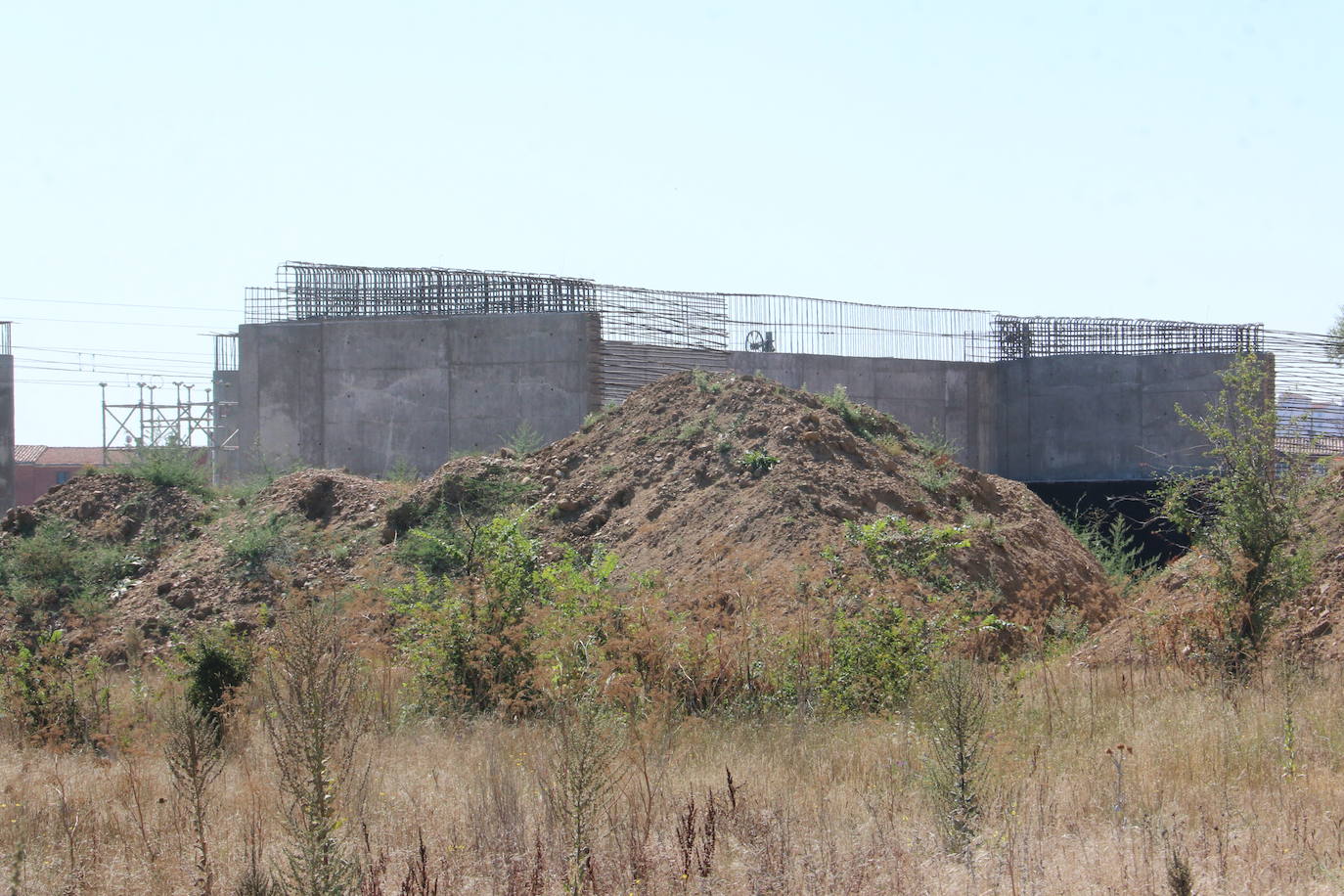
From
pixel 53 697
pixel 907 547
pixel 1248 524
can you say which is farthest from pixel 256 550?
pixel 1248 524

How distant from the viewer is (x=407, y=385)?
25.6 m

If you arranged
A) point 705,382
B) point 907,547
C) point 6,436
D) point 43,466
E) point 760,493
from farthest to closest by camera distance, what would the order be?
1. point 43,466
2. point 6,436
3. point 705,382
4. point 760,493
5. point 907,547

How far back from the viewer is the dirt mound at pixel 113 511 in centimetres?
1969

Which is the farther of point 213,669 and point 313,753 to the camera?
point 213,669

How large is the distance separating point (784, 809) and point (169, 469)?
1648 cm

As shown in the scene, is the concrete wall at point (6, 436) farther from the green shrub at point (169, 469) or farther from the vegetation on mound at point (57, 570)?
the vegetation on mound at point (57, 570)

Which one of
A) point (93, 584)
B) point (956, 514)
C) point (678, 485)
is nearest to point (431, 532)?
point (678, 485)

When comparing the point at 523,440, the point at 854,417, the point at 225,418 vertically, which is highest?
the point at 225,418

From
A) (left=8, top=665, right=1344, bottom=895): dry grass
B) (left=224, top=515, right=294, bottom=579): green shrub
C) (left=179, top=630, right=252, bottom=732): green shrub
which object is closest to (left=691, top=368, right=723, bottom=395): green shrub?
(left=224, top=515, right=294, bottom=579): green shrub

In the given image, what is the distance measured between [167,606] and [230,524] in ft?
6.96

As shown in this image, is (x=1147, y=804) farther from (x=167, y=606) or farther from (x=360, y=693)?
(x=167, y=606)

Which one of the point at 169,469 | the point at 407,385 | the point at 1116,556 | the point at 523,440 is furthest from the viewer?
the point at 407,385

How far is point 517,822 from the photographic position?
6.78 metres

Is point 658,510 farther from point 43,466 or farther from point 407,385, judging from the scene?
point 43,466
